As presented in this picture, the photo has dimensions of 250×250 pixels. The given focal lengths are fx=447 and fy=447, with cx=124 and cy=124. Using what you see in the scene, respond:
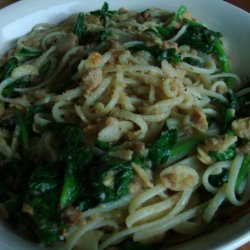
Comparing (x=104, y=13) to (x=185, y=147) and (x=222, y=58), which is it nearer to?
(x=222, y=58)

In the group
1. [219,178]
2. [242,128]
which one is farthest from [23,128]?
[242,128]

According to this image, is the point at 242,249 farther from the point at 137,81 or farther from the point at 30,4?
the point at 30,4

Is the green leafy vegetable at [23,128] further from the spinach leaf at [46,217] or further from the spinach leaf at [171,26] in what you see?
the spinach leaf at [171,26]

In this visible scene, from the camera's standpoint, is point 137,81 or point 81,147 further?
point 137,81

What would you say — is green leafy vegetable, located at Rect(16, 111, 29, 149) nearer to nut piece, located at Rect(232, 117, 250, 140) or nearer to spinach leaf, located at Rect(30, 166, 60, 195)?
spinach leaf, located at Rect(30, 166, 60, 195)

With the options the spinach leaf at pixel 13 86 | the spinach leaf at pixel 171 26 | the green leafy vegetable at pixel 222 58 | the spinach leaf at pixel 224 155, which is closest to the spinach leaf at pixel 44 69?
the spinach leaf at pixel 13 86

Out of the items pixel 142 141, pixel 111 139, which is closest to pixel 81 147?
pixel 111 139

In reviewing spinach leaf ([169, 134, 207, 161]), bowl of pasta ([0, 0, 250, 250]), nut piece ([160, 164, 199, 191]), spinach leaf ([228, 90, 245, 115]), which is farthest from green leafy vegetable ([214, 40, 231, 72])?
nut piece ([160, 164, 199, 191])
